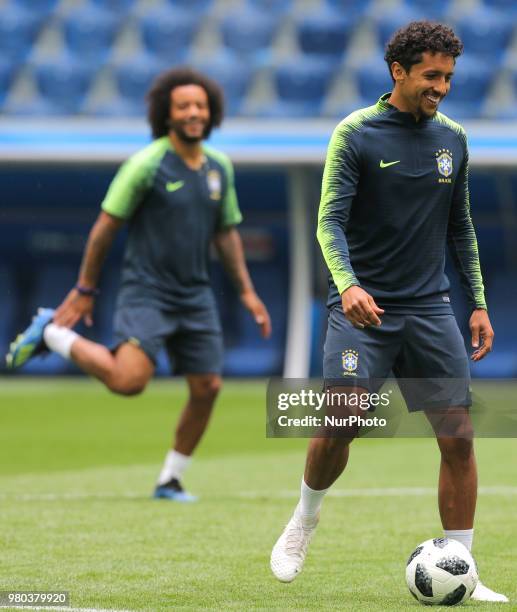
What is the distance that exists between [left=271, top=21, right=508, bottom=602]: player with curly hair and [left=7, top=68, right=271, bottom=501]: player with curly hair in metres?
2.96

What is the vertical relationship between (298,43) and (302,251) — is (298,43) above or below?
Answer: above

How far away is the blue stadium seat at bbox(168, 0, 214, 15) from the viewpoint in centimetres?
2638

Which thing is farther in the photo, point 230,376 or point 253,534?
point 230,376

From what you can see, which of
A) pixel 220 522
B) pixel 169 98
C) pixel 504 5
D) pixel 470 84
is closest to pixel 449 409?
pixel 220 522

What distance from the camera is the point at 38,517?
750 cm

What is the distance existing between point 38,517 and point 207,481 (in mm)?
2419

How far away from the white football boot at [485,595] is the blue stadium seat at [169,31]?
72.1ft

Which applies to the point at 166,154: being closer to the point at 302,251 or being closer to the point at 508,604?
the point at 508,604

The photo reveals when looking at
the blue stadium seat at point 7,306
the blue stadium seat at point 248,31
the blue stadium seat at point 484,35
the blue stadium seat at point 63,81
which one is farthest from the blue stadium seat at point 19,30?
the blue stadium seat at point 484,35

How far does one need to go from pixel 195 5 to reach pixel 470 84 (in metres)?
5.48

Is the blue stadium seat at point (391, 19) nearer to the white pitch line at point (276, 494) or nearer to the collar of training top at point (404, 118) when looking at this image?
the white pitch line at point (276, 494)

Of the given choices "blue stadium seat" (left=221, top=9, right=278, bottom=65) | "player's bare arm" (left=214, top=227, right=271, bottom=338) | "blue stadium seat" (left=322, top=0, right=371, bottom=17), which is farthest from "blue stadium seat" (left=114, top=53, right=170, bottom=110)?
"player's bare arm" (left=214, top=227, right=271, bottom=338)

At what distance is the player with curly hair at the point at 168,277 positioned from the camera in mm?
8086

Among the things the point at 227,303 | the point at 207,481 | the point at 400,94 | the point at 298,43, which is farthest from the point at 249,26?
the point at 400,94
